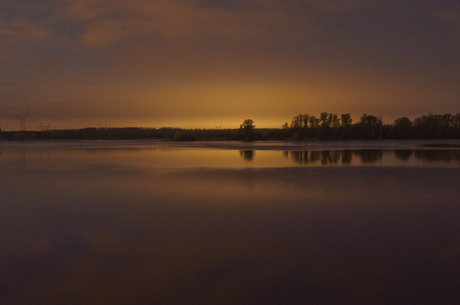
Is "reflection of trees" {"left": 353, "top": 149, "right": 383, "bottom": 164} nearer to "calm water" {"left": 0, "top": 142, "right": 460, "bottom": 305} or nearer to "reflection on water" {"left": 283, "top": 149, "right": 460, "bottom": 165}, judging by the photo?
"reflection on water" {"left": 283, "top": 149, "right": 460, "bottom": 165}

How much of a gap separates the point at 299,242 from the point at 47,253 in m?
3.89

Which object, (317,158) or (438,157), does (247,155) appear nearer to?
(317,158)

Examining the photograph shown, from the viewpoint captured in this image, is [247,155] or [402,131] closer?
[247,155]

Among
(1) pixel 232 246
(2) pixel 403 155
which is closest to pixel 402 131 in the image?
(2) pixel 403 155

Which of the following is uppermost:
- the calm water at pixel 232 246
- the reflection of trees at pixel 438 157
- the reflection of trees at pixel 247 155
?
the reflection of trees at pixel 438 157

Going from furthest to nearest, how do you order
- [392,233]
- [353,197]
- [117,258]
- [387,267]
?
[353,197], [392,233], [117,258], [387,267]

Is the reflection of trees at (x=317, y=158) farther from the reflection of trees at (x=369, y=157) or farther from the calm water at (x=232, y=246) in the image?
the calm water at (x=232, y=246)

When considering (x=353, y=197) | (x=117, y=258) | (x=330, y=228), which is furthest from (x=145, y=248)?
(x=353, y=197)

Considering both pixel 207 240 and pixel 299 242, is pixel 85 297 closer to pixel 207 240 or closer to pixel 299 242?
pixel 207 240

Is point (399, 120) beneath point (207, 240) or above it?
above

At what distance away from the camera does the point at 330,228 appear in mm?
6219

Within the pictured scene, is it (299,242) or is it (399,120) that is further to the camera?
(399,120)

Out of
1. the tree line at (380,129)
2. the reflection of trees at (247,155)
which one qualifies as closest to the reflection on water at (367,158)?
the reflection of trees at (247,155)

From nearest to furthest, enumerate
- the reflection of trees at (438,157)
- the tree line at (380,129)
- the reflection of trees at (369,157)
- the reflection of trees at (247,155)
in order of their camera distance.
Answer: the reflection of trees at (369,157), the reflection of trees at (438,157), the reflection of trees at (247,155), the tree line at (380,129)
